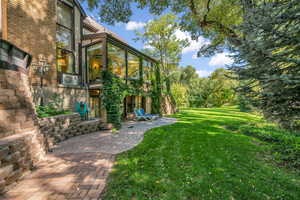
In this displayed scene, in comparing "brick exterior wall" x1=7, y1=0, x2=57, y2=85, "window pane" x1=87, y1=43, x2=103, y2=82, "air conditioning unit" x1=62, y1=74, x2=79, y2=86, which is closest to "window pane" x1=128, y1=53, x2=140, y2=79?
"window pane" x1=87, y1=43, x2=103, y2=82

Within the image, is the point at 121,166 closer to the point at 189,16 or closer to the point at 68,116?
the point at 68,116

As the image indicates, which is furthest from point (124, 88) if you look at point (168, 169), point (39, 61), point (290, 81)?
point (290, 81)

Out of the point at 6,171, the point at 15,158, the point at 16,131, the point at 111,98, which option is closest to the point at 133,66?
the point at 111,98

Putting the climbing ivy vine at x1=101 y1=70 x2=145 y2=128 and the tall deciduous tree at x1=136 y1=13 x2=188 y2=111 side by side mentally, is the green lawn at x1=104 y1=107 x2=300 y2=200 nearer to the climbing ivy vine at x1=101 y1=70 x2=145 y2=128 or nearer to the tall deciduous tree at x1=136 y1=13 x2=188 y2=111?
the climbing ivy vine at x1=101 y1=70 x2=145 y2=128

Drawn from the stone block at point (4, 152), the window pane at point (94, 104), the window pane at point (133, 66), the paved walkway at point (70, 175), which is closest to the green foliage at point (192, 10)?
the window pane at point (133, 66)

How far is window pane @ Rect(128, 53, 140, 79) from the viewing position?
11.0m

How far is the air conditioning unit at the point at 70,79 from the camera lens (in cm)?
814

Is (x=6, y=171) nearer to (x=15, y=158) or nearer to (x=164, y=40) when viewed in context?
(x=15, y=158)

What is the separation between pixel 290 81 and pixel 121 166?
364 cm

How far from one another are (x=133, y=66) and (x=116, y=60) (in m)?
1.77

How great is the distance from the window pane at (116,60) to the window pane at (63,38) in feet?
8.12

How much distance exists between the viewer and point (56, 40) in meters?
7.87

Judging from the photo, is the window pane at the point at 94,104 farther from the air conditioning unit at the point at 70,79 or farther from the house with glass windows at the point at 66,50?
the air conditioning unit at the point at 70,79

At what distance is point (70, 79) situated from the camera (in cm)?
847
